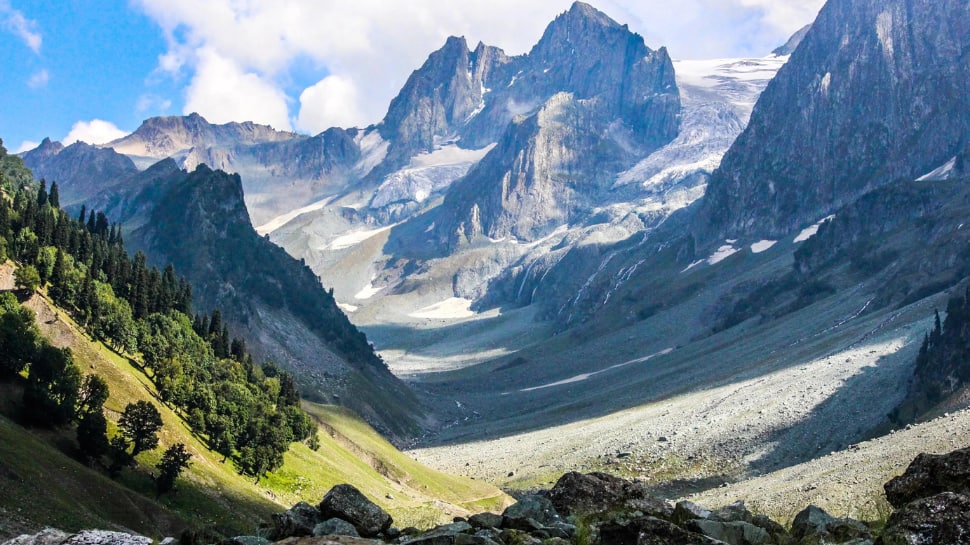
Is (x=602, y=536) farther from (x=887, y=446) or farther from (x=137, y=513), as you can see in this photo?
(x=887, y=446)

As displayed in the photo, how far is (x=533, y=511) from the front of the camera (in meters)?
23.5

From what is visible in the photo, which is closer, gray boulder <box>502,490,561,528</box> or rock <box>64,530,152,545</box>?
rock <box>64,530,152,545</box>

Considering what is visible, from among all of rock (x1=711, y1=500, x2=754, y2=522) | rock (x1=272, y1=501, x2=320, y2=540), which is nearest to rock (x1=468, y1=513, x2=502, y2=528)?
rock (x1=272, y1=501, x2=320, y2=540)

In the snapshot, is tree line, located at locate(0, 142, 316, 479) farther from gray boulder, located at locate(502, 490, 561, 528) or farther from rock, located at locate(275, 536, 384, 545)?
rock, located at locate(275, 536, 384, 545)

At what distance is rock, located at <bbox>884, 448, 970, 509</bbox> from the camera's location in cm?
2120

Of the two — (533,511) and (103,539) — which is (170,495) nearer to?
(103,539)

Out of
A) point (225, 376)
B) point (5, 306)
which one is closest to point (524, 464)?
point (225, 376)

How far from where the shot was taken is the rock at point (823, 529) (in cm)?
2084

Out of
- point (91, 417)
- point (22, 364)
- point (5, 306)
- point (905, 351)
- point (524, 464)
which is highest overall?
point (5, 306)

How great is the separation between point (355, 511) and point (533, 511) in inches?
196

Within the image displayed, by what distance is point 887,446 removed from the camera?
245 ft

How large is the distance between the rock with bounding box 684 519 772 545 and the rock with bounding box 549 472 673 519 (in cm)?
Answer: 367

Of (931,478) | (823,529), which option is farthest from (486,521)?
(931,478)

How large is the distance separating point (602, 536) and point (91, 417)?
49266mm
